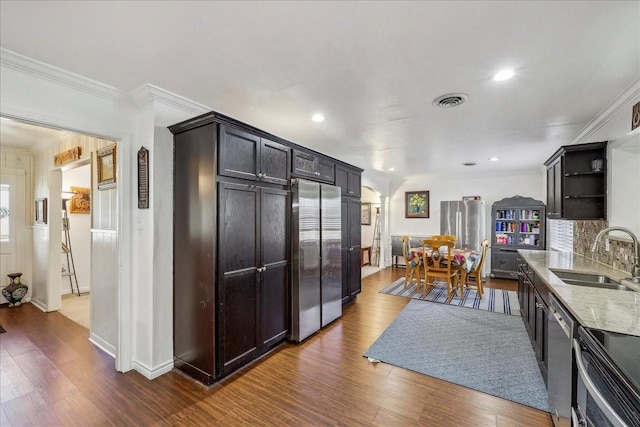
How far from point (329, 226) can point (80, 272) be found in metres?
4.81

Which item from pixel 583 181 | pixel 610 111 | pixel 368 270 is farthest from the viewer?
pixel 368 270

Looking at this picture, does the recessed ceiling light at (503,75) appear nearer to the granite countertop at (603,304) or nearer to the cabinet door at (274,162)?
the granite countertop at (603,304)

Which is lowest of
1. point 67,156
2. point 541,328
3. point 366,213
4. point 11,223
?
point 541,328

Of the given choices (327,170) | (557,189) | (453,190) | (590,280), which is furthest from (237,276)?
(453,190)

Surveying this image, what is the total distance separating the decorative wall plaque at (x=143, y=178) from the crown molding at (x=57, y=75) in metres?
0.50

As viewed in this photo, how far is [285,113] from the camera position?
9.86ft

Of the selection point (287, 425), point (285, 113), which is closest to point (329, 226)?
point (285, 113)

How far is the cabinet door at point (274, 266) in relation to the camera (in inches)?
112

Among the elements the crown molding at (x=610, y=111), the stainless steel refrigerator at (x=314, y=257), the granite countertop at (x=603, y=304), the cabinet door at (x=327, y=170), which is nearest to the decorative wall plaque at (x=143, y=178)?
the stainless steel refrigerator at (x=314, y=257)

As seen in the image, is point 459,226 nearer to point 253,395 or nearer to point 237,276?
point 237,276

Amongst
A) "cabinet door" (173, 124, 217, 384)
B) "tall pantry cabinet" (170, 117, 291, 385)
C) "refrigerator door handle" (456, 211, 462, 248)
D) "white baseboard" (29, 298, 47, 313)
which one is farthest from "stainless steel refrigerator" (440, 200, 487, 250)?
"white baseboard" (29, 298, 47, 313)

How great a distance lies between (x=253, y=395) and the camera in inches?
89.8

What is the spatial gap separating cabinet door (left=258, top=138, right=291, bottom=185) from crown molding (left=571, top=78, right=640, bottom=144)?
10.1ft

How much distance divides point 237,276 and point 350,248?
7.73ft
